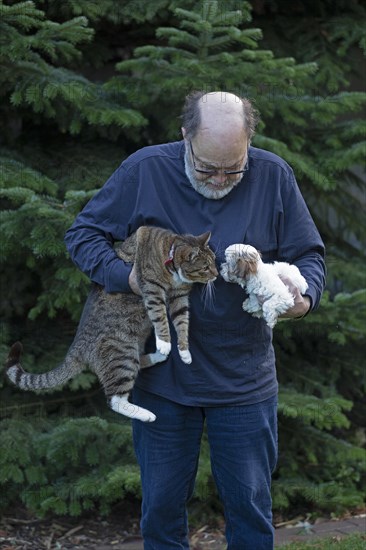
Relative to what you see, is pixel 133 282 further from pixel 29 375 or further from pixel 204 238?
pixel 29 375

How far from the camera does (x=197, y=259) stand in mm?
3086

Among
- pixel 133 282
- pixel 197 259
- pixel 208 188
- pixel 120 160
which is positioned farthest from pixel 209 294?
pixel 120 160

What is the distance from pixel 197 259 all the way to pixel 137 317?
51 cm

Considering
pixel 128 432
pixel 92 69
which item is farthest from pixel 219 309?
pixel 92 69

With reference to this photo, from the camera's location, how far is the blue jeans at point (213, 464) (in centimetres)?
330

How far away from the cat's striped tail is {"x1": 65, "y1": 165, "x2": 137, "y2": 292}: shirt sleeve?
0.55 meters

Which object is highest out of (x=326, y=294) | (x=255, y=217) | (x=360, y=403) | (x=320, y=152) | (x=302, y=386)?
(x=255, y=217)

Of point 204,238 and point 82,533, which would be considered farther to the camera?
point 82,533

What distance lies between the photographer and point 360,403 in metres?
6.45

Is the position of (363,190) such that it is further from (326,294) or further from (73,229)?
(73,229)

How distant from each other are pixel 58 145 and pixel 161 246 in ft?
9.00

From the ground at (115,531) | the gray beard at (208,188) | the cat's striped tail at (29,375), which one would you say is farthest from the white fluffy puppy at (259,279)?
the ground at (115,531)

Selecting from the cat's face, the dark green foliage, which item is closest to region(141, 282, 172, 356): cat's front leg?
the cat's face

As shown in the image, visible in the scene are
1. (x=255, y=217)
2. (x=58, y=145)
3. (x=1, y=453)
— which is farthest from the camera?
(x=58, y=145)
